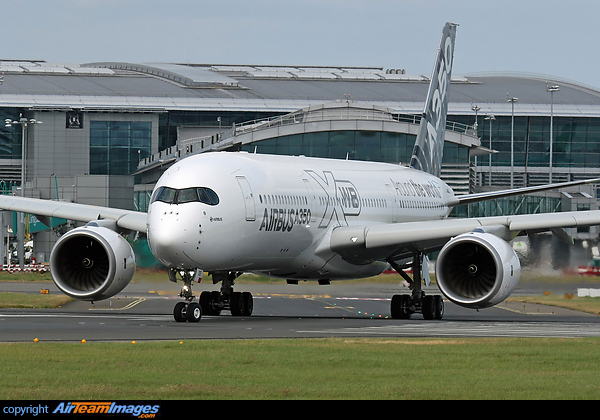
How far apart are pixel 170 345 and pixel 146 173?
71877mm

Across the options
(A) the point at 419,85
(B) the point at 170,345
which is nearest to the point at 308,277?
(B) the point at 170,345

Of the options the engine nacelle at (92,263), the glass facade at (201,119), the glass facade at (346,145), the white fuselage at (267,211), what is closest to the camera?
the white fuselage at (267,211)

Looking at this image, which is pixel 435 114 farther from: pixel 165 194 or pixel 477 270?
pixel 165 194

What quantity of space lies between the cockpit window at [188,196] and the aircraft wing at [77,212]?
3.96 meters

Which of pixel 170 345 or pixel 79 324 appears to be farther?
pixel 79 324

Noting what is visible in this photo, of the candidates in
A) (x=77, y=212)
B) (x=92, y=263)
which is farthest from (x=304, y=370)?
(x=77, y=212)

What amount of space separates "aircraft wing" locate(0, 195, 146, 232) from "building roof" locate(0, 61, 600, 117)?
229ft

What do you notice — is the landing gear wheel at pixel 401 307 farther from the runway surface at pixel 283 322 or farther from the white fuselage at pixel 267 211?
the white fuselage at pixel 267 211

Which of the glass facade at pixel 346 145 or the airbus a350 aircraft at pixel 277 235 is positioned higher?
the glass facade at pixel 346 145

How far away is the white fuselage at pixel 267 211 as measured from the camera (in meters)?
27.1

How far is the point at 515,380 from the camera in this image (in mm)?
15625

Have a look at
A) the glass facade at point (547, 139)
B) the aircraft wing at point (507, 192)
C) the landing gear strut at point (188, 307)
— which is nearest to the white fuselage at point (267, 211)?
the landing gear strut at point (188, 307)
